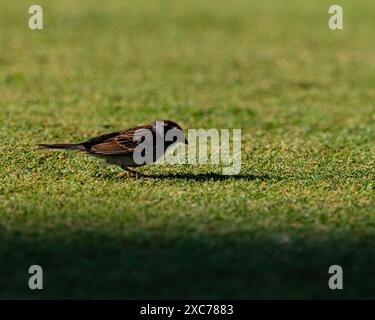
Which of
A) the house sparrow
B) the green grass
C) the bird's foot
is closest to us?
the green grass

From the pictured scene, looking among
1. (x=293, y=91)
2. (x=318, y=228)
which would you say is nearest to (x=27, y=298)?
(x=318, y=228)

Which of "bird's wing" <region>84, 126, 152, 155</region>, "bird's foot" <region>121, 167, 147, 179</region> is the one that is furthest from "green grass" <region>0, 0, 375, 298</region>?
"bird's wing" <region>84, 126, 152, 155</region>

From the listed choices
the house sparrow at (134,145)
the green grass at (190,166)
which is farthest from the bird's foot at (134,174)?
the green grass at (190,166)

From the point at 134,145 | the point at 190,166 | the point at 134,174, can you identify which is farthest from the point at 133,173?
the point at 190,166

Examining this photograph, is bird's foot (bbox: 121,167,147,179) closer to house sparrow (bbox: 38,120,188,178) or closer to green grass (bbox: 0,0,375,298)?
house sparrow (bbox: 38,120,188,178)

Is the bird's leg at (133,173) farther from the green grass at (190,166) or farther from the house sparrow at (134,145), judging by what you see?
the green grass at (190,166)

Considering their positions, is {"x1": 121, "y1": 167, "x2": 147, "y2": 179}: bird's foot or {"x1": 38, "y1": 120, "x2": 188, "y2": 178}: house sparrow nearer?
{"x1": 38, "y1": 120, "x2": 188, "y2": 178}: house sparrow

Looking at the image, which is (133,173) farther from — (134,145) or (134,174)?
(134,145)

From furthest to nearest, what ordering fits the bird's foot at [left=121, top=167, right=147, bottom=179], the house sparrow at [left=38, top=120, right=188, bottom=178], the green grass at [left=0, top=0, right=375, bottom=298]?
1. the bird's foot at [left=121, top=167, right=147, bottom=179]
2. the house sparrow at [left=38, top=120, right=188, bottom=178]
3. the green grass at [left=0, top=0, right=375, bottom=298]
